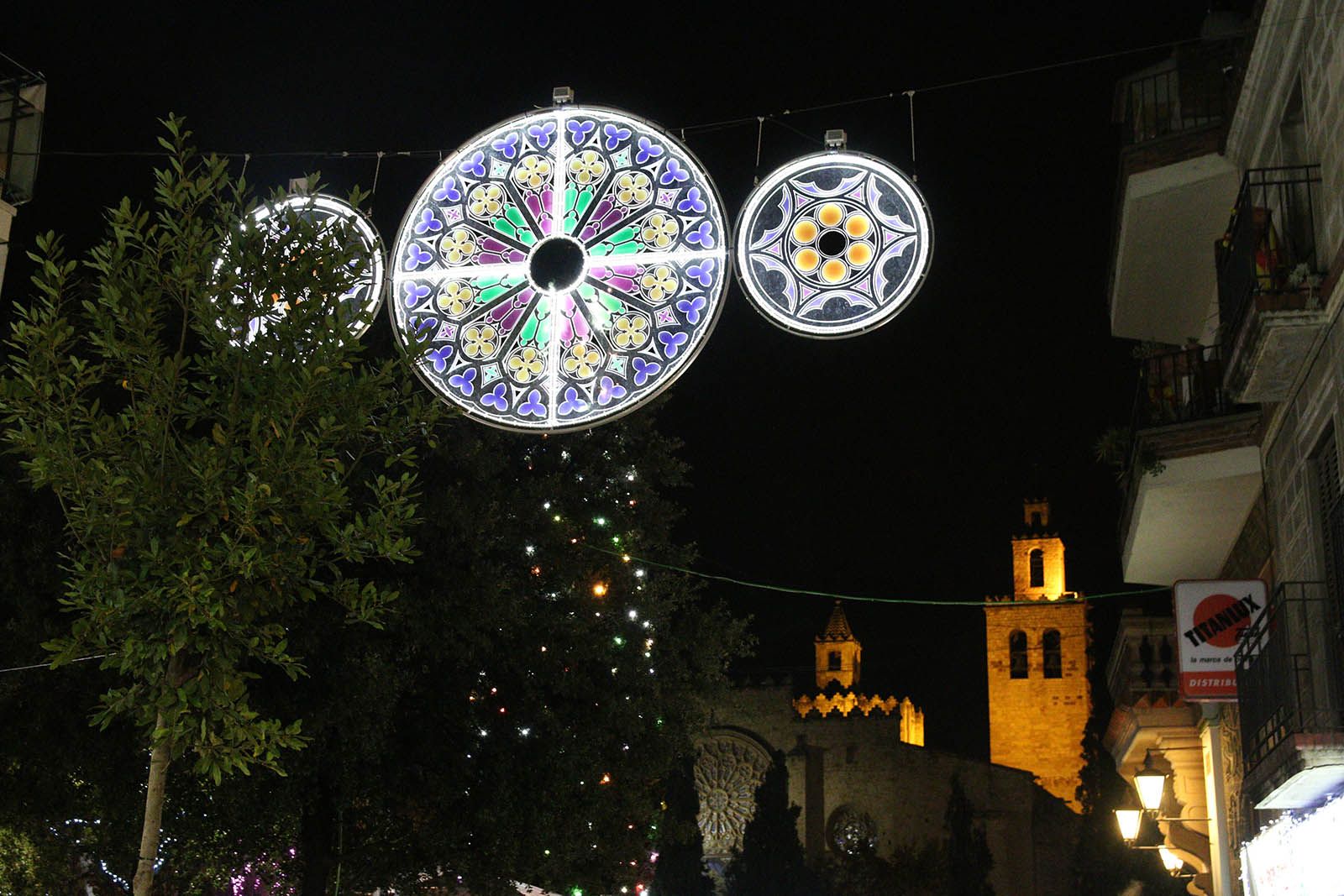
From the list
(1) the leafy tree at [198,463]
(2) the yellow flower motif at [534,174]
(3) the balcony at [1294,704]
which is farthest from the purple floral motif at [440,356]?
(3) the balcony at [1294,704]

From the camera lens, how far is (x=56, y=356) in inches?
363

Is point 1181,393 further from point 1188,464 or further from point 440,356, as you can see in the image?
point 440,356

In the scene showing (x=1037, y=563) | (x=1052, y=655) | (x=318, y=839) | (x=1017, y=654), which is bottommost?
(x=318, y=839)

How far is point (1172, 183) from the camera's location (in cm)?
1267

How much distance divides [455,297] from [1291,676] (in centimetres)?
551

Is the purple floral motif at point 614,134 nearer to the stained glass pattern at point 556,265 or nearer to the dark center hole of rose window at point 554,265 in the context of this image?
the stained glass pattern at point 556,265

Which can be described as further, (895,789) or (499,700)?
(895,789)

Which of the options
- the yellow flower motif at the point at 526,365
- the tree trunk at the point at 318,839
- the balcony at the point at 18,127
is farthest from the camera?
the tree trunk at the point at 318,839

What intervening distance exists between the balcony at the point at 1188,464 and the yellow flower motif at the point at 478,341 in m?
5.36

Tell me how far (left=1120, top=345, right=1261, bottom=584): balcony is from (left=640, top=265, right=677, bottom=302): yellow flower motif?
4.39m

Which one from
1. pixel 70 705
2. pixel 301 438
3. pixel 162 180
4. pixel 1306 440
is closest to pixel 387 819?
pixel 70 705

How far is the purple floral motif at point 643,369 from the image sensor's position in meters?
9.72

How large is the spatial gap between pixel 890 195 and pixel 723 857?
187 ft

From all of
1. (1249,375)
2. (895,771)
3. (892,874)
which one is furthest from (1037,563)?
(1249,375)
